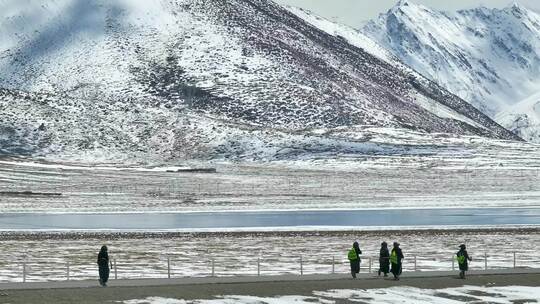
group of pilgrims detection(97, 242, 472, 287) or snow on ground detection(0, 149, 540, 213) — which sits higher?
snow on ground detection(0, 149, 540, 213)

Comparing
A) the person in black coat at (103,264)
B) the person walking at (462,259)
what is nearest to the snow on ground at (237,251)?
the person in black coat at (103,264)

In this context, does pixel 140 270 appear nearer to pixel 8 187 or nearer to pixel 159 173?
pixel 8 187

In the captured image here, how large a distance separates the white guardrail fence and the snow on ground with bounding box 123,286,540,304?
22.8ft

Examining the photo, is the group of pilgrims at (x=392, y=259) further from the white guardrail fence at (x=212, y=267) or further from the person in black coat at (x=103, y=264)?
the person in black coat at (x=103, y=264)

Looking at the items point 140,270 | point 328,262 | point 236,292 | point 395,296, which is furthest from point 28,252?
point 395,296

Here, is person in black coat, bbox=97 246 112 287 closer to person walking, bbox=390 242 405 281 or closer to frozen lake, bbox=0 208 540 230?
person walking, bbox=390 242 405 281

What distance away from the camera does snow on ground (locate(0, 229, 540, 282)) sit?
57.2 meters

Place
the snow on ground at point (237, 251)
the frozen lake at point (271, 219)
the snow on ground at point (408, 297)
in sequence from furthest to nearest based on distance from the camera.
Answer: the frozen lake at point (271, 219)
the snow on ground at point (237, 251)
the snow on ground at point (408, 297)

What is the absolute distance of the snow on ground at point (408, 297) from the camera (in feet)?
143

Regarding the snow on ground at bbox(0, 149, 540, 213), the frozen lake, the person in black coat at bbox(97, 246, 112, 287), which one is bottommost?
the person in black coat at bbox(97, 246, 112, 287)

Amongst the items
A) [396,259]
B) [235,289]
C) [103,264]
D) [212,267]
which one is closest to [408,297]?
[396,259]

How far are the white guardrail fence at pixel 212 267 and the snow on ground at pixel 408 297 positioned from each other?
6.96 m

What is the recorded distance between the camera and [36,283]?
47.4m

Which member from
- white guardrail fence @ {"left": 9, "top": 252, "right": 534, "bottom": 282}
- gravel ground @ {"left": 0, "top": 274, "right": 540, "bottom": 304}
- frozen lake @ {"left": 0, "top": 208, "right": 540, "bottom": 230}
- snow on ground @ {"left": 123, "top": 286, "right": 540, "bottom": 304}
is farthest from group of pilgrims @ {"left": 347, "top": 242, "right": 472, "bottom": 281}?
frozen lake @ {"left": 0, "top": 208, "right": 540, "bottom": 230}
